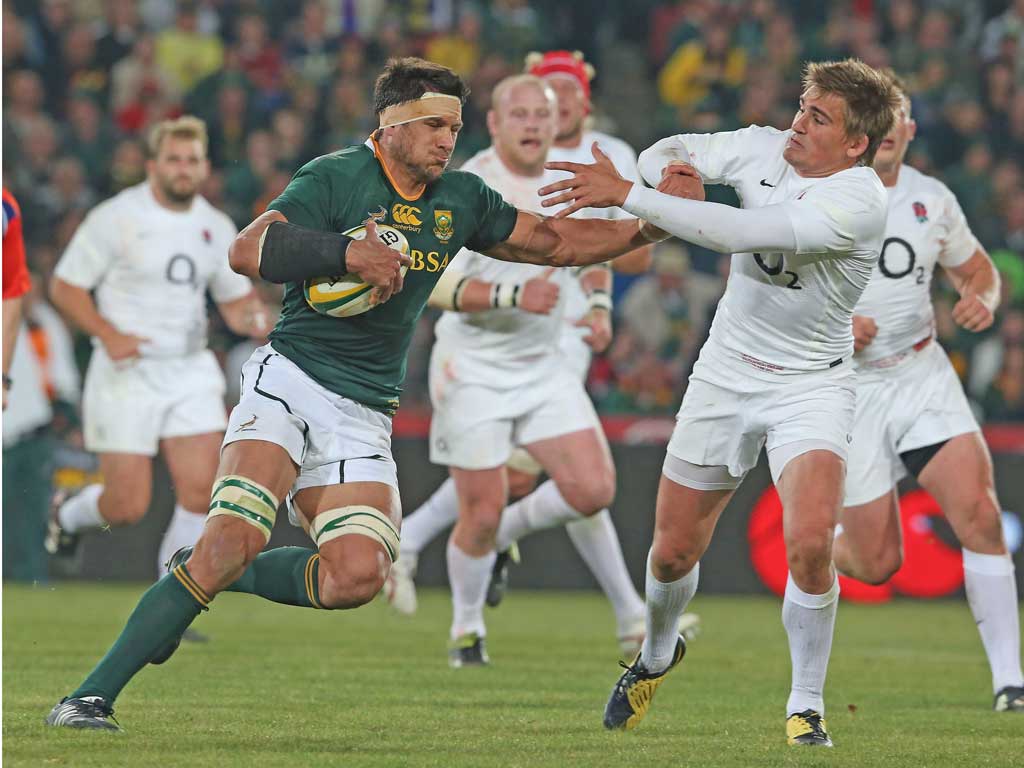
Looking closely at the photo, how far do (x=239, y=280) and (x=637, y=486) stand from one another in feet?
15.2

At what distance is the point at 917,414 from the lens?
836 centimetres

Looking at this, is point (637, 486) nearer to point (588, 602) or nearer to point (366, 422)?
point (588, 602)

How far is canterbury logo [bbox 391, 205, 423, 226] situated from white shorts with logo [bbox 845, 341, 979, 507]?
111 inches

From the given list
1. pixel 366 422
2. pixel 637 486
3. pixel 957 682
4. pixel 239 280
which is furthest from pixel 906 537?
pixel 366 422

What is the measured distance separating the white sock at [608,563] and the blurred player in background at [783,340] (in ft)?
9.82

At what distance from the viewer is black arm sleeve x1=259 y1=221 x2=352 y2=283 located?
585 cm

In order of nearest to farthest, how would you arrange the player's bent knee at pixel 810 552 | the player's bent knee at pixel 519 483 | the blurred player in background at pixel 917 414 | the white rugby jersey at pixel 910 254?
the player's bent knee at pixel 810 552
the blurred player in background at pixel 917 414
the white rugby jersey at pixel 910 254
the player's bent knee at pixel 519 483

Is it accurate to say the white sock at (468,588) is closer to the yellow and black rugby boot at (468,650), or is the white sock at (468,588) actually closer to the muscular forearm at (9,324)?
the yellow and black rugby boot at (468,650)

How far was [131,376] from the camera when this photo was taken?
34.5ft

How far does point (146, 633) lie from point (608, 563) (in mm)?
4583

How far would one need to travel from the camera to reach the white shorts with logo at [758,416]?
6.44m

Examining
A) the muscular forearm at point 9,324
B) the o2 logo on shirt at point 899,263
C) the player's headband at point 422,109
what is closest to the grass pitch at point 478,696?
the muscular forearm at point 9,324

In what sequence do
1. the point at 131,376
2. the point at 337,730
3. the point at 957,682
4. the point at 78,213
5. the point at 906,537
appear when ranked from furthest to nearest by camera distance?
the point at 78,213
the point at 906,537
the point at 131,376
the point at 957,682
the point at 337,730

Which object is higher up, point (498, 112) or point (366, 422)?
point (498, 112)
